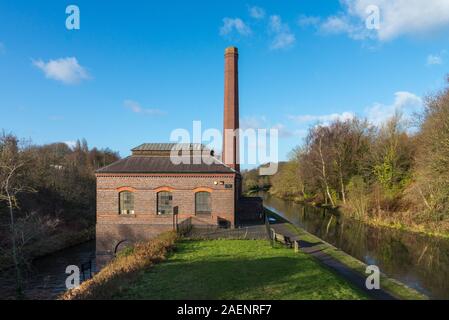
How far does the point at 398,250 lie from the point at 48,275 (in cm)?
1935

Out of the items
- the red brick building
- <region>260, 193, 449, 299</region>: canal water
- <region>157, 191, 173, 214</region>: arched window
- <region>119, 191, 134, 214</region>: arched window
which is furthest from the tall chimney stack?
<region>119, 191, 134, 214</region>: arched window

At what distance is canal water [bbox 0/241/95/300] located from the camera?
15109mm

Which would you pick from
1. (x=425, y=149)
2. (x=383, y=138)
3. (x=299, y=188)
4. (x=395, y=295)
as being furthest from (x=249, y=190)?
(x=395, y=295)

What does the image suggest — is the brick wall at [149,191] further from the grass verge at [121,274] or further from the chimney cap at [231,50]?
the chimney cap at [231,50]

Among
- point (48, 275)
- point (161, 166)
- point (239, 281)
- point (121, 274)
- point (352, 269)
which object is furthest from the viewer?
point (161, 166)

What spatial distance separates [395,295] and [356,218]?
2332cm

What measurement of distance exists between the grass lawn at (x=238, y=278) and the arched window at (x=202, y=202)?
7771 mm

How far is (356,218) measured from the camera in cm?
3225

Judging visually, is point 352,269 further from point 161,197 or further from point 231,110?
point 231,110

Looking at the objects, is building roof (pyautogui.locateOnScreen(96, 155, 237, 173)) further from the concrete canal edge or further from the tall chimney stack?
the concrete canal edge

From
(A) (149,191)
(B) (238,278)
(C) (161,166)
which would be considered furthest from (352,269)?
(C) (161,166)

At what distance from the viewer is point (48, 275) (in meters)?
18.1

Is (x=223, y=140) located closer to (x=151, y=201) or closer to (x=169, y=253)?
(x=151, y=201)

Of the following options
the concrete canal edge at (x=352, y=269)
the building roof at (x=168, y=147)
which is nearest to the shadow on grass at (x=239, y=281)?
the concrete canal edge at (x=352, y=269)
